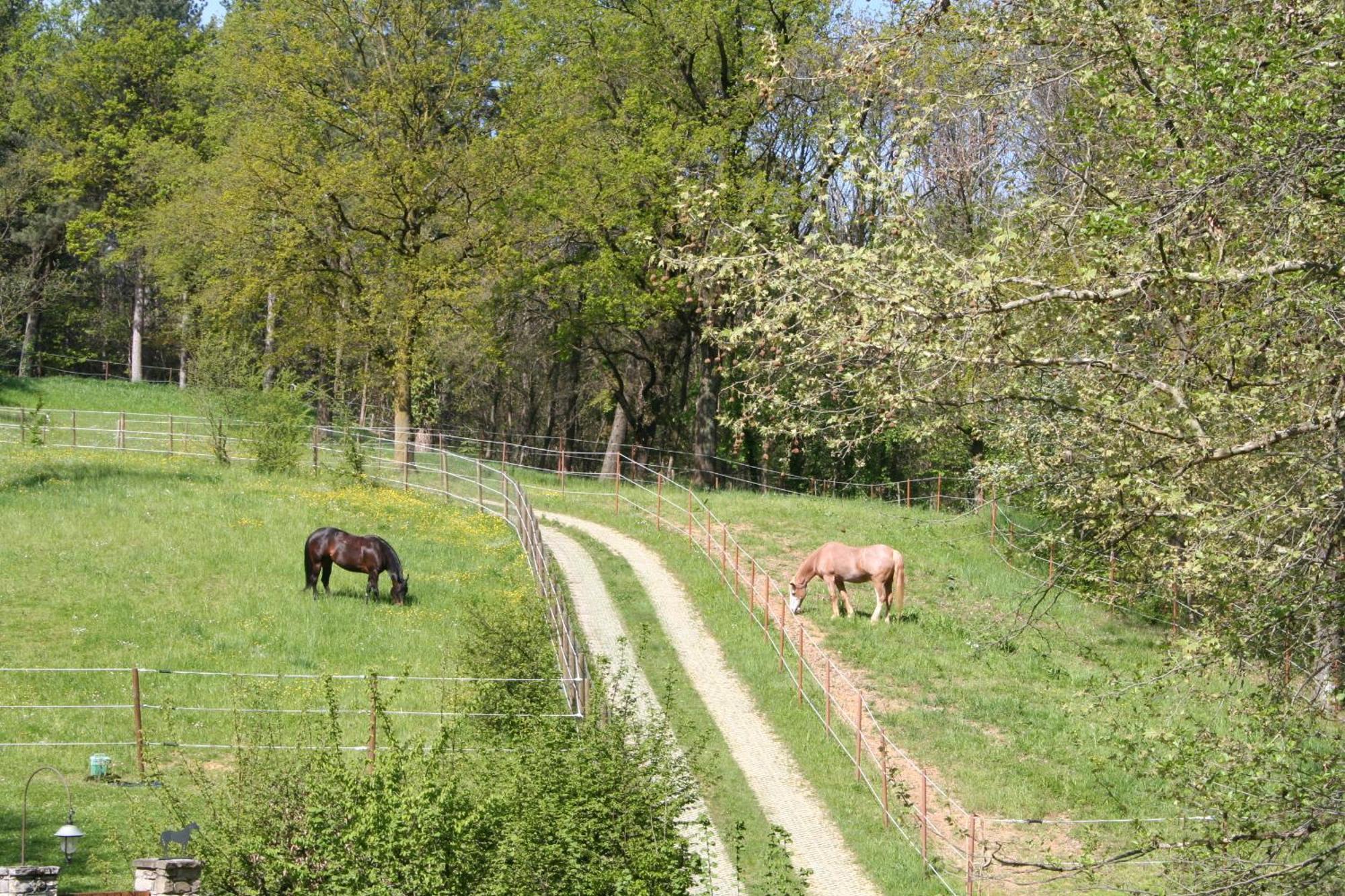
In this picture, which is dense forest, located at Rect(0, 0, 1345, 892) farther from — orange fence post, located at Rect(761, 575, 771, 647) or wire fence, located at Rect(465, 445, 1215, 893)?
orange fence post, located at Rect(761, 575, 771, 647)

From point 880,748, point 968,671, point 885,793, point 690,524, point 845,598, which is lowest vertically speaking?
point 885,793

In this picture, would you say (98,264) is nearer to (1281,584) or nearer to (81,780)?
(81,780)

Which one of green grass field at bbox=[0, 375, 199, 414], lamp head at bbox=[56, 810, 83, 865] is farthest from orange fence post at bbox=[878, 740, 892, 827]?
green grass field at bbox=[0, 375, 199, 414]

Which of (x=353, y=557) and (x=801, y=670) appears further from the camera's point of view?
(x=353, y=557)

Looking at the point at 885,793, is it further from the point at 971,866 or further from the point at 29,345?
the point at 29,345

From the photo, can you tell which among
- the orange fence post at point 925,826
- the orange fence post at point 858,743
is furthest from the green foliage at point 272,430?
the orange fence post at point 925,826

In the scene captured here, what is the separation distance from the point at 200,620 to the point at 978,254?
17963 mm

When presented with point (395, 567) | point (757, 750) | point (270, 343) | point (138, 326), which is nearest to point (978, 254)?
point (757, 750)

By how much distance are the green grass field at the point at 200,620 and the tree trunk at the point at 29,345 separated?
24.7m

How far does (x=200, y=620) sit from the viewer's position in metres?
25.3

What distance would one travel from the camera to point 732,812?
770 inches

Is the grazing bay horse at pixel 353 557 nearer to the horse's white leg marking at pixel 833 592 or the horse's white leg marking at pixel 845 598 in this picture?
the horse's white leg marking at pixel 833 592

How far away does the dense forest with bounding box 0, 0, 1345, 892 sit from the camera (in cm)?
988

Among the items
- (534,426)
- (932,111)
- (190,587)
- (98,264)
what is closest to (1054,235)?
(932,111)
